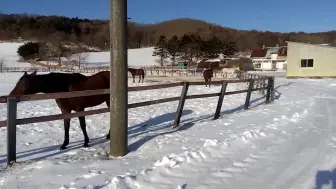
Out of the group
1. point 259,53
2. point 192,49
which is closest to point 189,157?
point 192,49

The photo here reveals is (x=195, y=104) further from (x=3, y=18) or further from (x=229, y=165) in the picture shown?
(x=3, y=18)

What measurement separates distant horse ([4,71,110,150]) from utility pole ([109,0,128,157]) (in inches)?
53.8

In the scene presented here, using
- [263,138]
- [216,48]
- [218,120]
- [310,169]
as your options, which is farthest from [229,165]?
[216,48]

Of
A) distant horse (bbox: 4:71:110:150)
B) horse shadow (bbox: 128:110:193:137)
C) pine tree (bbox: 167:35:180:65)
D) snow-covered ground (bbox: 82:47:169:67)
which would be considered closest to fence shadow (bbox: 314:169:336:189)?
distant horse (bbox: 4:71:110:150)

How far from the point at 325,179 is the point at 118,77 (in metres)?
3.15

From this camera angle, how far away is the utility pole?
521 centimetres

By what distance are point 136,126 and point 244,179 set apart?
491 centimetres

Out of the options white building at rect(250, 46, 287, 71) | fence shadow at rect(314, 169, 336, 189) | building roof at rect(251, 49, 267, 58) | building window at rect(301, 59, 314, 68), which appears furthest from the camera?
building roof at rect(251, 49, 267, 58)

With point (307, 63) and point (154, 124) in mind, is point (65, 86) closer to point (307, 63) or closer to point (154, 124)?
point (154, 124)

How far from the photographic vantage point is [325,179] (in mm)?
4301

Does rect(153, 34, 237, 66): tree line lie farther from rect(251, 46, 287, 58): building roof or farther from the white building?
the white building

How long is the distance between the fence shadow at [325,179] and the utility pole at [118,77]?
9.08 ft

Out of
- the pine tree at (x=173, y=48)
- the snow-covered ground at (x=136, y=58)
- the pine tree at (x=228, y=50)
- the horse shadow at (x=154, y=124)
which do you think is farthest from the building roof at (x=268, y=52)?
the horse shadow at (x=154, y=124)

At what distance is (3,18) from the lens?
198 metres
